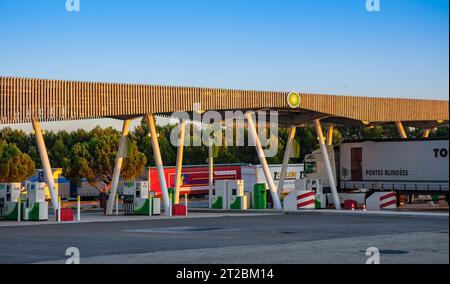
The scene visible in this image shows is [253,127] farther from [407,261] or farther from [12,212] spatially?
[407,261]

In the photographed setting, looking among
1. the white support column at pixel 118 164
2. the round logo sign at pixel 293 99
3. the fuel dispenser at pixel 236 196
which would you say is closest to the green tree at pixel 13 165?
the white support column at pixel 118 164

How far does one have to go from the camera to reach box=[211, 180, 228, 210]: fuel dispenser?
1666 inches

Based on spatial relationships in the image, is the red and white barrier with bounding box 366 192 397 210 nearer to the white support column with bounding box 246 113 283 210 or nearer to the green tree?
the white support column with bounding box 246 113 283 210

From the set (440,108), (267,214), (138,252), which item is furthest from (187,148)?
(138,252)

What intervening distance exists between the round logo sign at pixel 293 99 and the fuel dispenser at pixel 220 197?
19.4ft

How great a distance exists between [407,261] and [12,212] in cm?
2298

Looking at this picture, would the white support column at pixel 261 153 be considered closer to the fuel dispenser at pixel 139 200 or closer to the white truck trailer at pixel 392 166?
the fuel dispenser at pixel 139 200

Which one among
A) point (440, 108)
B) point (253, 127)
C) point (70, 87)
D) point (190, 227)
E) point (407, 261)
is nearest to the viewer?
point (407, 261)

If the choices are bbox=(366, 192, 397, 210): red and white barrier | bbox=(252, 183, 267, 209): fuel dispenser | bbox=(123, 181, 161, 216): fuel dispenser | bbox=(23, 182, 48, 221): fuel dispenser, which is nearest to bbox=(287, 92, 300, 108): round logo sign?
bbox=(252, 183, 267, 209): fuel dispenser

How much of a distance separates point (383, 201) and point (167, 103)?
12696 mm

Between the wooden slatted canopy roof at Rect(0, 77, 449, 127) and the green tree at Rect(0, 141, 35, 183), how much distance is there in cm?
4613

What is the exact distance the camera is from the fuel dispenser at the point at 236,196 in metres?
41.9

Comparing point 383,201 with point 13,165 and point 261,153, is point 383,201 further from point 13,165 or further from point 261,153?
point 13,165

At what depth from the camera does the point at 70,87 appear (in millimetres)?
33188
